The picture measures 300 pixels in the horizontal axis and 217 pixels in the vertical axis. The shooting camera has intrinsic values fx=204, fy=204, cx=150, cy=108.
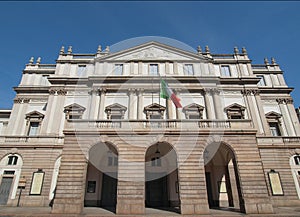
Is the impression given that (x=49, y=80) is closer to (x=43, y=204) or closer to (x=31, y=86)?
(x=31, y=86)

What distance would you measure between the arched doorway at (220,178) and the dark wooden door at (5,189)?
19890mm

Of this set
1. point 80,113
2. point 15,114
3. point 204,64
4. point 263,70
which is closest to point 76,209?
point 80,113

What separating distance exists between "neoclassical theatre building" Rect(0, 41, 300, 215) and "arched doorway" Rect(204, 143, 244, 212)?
10 centimetres

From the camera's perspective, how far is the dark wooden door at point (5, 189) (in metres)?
20.4

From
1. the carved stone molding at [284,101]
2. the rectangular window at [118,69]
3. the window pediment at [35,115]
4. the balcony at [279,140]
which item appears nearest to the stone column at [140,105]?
the rectangular window at [118,69]

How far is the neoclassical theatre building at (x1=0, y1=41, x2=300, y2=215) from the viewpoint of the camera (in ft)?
47.1

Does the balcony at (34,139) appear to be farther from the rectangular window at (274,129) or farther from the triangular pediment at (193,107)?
the rectangular window at (274,129)

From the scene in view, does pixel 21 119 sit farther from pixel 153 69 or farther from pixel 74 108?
pixel 153 69

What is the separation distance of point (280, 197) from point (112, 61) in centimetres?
2449

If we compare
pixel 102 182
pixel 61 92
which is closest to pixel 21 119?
pixel 61 92

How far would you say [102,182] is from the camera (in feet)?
65.9

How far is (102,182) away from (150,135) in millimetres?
8449

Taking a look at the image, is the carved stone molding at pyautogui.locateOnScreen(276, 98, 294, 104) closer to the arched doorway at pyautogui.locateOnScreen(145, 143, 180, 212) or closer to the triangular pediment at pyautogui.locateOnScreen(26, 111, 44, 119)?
the arched doorway at pyautogui.locateOnScreen(145, 143, 180, 212)

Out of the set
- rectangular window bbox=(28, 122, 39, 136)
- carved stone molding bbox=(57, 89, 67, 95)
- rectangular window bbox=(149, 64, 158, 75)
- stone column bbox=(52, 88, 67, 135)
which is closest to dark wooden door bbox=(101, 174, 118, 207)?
stone column bbox=(52, 88, 67, 135)
